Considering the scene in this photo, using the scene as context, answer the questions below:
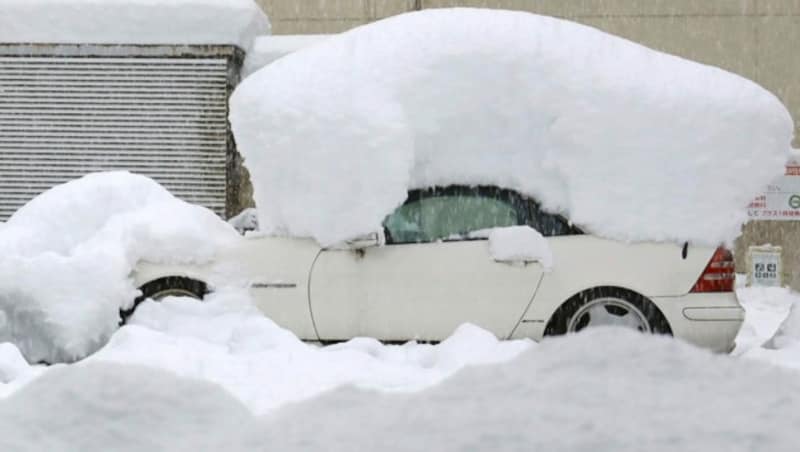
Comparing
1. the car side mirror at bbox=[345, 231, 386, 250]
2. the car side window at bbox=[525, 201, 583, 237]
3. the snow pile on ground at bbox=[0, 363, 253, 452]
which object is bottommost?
the car side mirror at bbox=[345, 231, 386, 250]

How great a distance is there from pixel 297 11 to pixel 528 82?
864 centimetres

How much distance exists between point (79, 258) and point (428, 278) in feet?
7.73

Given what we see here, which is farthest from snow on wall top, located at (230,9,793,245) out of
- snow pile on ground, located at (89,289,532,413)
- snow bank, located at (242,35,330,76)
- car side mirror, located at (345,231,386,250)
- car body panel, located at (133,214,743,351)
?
snow bank, located at (242,35,330,76)

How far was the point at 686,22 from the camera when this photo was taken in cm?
1458

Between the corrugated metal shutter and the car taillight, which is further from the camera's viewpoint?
the corrugated metal shutter

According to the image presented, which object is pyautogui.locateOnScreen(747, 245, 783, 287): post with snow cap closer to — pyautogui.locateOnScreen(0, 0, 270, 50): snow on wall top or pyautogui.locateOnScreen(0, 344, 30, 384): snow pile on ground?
pyautogui.locateOnScreen(0, 0, 270, 50): snow on wall top

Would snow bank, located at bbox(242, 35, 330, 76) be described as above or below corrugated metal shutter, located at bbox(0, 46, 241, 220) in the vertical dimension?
above

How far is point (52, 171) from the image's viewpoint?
11969 mm

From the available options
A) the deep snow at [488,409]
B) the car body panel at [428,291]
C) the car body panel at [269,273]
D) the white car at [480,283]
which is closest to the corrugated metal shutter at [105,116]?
the car body panel at [269,273]

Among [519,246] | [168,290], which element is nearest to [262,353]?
[168,290]

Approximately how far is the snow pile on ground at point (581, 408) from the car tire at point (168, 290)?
14.3 ft

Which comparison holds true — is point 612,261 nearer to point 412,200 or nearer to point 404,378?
point 412,200

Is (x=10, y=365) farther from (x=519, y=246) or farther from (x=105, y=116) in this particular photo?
(x=105, y=116)

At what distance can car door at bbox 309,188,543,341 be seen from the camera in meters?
6.95
